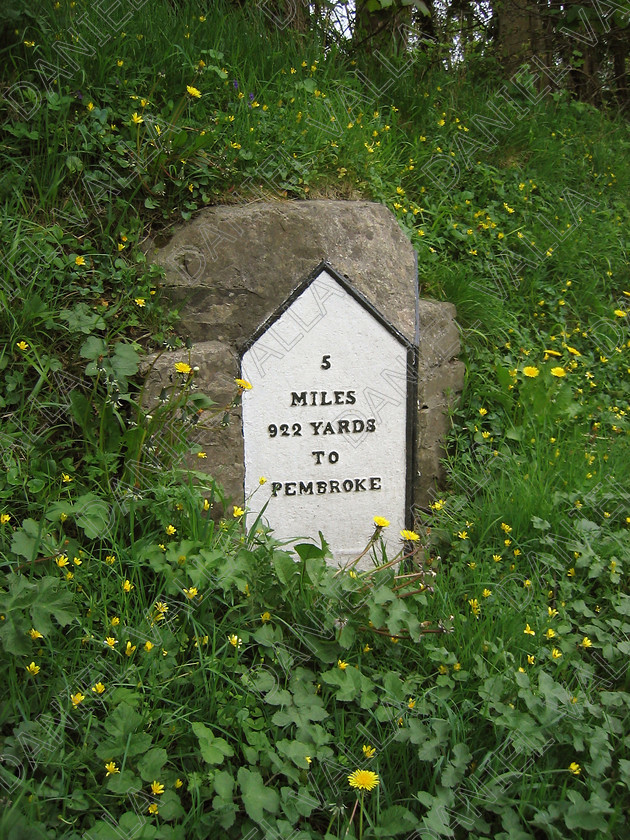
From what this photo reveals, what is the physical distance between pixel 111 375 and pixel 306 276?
2.97 feet

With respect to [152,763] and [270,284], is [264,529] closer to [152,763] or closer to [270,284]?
[152,763]

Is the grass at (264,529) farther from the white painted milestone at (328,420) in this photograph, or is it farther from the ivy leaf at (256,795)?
the white painted milestone at (328,420)

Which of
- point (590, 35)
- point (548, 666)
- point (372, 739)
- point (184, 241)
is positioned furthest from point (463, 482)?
point (590, 35)

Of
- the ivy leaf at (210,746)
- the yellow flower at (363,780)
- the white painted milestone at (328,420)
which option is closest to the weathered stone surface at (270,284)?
the white painted milestone at (328,420)

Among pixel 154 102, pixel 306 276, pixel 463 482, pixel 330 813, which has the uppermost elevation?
pixel 154 102

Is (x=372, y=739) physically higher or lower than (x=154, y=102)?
lower

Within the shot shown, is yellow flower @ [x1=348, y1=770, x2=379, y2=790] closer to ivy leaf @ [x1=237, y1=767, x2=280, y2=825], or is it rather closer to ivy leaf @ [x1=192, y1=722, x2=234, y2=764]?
ivy leaf @ [x1=237, y1=767, x2=280, y2=825]

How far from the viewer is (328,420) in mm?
3027

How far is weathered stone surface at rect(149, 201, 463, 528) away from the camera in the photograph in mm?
2963

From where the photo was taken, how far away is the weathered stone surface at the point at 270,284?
296 cm

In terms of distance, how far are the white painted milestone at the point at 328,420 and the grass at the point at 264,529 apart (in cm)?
22

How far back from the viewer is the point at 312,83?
3.86 metres

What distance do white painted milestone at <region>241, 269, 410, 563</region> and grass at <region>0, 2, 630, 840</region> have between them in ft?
0.73

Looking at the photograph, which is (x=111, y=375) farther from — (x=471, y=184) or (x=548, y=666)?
(x=471, y=184)
